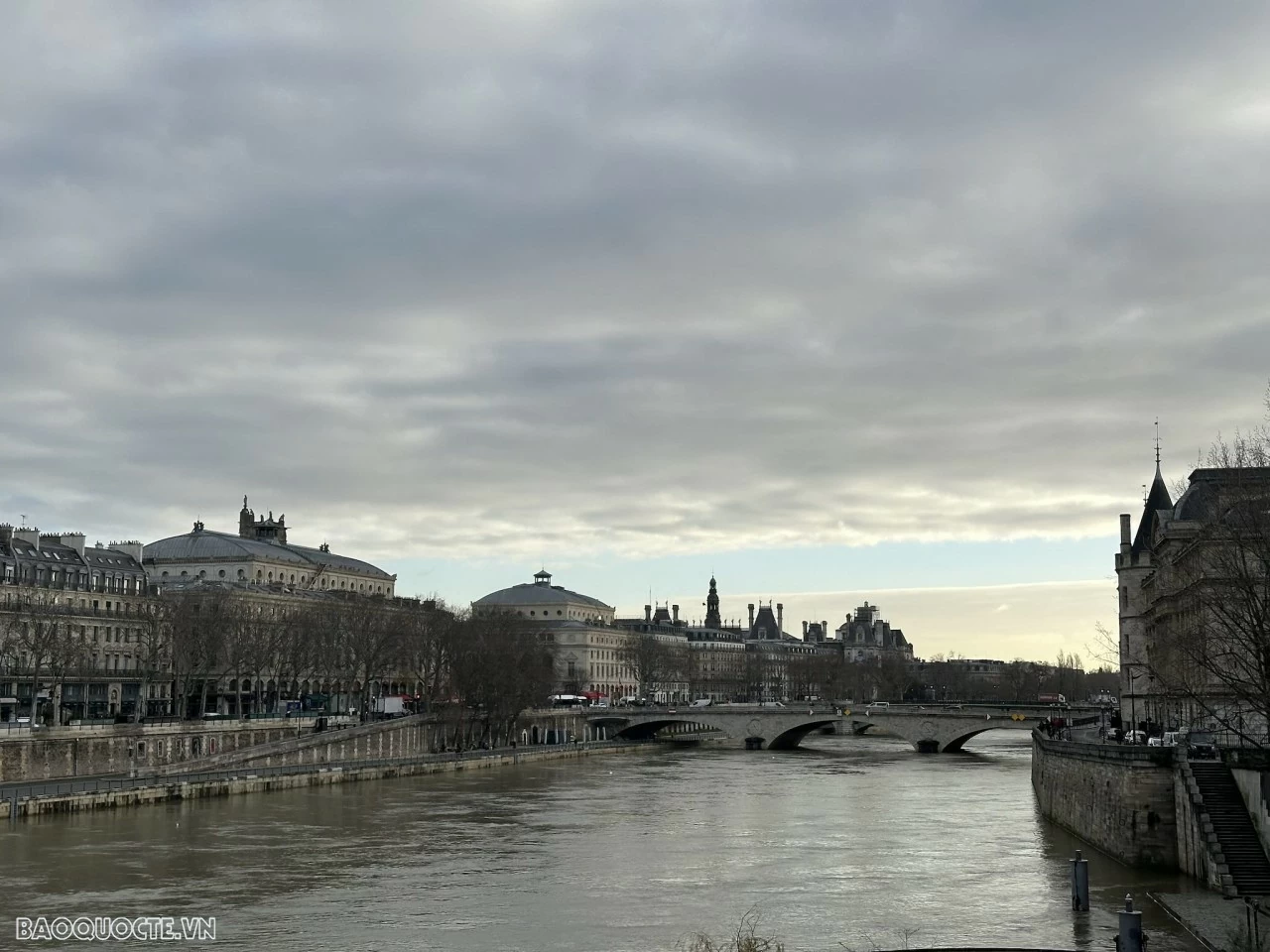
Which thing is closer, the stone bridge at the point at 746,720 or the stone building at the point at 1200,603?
the stone building at the point at 1200,603

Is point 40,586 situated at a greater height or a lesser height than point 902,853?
greater

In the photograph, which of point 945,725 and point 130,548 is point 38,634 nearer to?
point 130,548

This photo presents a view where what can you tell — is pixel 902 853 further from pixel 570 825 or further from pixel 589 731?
pixel 589 731

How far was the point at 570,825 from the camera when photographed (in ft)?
203

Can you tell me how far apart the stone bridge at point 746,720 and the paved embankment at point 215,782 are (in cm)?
3199

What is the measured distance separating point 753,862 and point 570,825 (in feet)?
46.1

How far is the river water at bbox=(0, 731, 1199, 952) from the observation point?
37.2 metres

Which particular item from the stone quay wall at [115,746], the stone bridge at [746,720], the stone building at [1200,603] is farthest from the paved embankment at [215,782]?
the stone building at [1200,603]

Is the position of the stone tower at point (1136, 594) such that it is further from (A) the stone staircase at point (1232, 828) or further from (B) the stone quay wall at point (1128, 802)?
(A) the stone staircase at point (1232, 828)

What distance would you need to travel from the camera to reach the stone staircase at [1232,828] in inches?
1503

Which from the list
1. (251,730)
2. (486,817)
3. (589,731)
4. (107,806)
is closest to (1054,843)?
(486,817)

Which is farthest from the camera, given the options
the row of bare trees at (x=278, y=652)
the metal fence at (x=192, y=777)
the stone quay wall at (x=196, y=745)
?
the row of bare trees at (x=278, y=652)

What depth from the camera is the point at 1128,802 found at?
45.1m

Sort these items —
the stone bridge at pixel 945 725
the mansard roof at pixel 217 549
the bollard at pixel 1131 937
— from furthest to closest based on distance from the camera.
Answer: the mansard roof at pixel 217 549 < the stone bridge at pixel 945 725 < the bollard at pixel 1131 937
